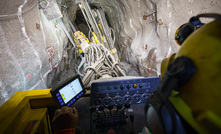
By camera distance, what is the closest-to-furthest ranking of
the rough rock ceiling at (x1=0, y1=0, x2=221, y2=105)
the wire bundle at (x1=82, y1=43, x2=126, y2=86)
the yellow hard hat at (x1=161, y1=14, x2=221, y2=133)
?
1. the yellow hard hat at (x1=161, y1=14, x2=221, y2=133)
2. the rough rock ceiling at (x1=0, y1=0, x2=221, y2=105)
3. the wire bundle at (x1=82, y1=43, x2=126, y2=86)

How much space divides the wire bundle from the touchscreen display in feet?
3.63

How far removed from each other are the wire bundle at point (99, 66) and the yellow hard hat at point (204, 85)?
2.00 metres

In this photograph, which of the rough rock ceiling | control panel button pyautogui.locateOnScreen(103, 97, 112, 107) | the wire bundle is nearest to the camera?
control panel button pyautogui.locateOnScreen(103, 97, 112, 107)

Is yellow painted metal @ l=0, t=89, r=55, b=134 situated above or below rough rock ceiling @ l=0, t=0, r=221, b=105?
below

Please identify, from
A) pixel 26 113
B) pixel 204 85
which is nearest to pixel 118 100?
pixel 26 113

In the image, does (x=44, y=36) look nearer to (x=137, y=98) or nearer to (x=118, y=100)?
(x=118, y=100)

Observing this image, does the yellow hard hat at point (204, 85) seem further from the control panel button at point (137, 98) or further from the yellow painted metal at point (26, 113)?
the yellow painted metal at point (26, 113)

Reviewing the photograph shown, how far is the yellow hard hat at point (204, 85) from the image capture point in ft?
→ 1.05

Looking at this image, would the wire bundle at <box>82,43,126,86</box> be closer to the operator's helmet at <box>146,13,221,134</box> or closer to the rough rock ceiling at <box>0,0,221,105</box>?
the rough rock ceiling at <box>0,0,221,105</box>

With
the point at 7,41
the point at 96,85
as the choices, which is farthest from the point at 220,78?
the point at 7,41

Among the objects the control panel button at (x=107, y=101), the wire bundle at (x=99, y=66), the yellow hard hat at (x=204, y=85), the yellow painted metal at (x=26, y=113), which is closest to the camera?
the yellow hard hat at (x=204, y=85)

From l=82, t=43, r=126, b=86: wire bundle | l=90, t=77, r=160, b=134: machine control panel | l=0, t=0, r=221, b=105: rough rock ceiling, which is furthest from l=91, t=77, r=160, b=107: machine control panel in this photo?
l=82, t=43, r=126, b=86: wire bundle

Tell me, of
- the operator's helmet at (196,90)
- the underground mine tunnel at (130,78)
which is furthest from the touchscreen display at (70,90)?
the operator's helmet at (196,90)

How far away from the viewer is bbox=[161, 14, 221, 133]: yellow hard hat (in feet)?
1.05
